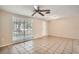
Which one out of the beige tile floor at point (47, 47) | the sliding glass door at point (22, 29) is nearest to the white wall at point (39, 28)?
the sliding glass door at point (22, 29)

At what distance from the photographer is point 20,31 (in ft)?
8.70

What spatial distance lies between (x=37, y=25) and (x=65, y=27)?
0.75 metres

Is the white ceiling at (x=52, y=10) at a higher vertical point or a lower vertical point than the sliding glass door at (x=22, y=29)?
higher

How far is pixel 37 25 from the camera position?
272 cm

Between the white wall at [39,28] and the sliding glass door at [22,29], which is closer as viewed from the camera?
the sliding glass door at [22,29]

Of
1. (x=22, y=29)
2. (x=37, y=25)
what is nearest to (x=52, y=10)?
(x=37, y=25)

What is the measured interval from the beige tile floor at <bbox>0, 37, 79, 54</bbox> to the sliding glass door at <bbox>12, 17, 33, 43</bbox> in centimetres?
15

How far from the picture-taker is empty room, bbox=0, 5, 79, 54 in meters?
2.53

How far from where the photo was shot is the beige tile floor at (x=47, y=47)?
8.34 feet

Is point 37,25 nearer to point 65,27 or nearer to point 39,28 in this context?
point 39,28

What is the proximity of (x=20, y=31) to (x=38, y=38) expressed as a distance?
0.52 metres

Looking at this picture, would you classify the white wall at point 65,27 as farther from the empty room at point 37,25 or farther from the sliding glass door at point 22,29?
the sliding glass door at point 22,29

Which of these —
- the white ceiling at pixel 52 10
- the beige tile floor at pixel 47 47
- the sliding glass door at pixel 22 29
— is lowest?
the beige tile floor at pixel 47 47

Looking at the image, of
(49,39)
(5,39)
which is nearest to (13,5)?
(5,39)
